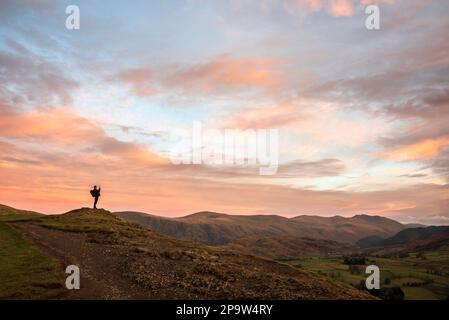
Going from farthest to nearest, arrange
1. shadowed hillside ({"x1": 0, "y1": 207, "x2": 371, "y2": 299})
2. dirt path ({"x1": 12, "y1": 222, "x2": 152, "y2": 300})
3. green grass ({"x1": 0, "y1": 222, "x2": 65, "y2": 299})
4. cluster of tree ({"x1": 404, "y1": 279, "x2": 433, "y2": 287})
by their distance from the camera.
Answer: cluster of tree ({"x1": 404, "y1": 279, "x2": 433, "y2": 287}) < shadowed hillside ({"x1": 0, "y1": 207, "x2": 371, "y2": 299}) < dirt path ({"x1": 12, "y1": 222, "x2": 152, "y2": 300}) < green grass ({"x1": 0, "y1": 222, "x2": 65, "y2": 299})

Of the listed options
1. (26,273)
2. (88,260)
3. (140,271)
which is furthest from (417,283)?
(26,273)

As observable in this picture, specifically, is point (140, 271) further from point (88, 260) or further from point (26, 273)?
point (26, 273)

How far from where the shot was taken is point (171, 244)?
173ft

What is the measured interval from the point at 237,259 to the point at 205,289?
1502 cm

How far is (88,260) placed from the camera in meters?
39.7

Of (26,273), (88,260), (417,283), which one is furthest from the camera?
(417,283)

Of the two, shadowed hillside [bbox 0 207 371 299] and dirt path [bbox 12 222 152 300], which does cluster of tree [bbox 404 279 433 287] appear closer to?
shadowed hillside [bbox 0 207 371 299]

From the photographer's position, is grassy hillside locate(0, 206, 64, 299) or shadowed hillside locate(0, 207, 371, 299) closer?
grassy hillside locate(0, 206, 64, 299)

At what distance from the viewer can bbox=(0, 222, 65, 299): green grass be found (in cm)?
2883

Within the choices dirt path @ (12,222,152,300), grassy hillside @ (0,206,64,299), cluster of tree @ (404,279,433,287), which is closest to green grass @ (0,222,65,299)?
grassy hillside @ (0,206,64,299)

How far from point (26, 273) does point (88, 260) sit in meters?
6.64

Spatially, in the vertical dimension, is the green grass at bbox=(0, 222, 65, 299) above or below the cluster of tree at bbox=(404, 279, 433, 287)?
above
